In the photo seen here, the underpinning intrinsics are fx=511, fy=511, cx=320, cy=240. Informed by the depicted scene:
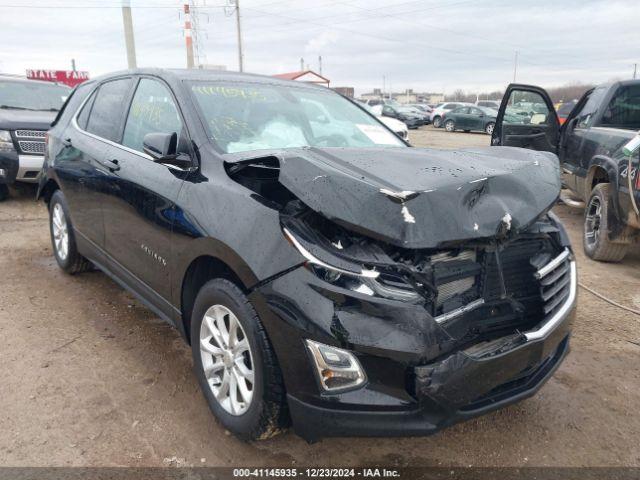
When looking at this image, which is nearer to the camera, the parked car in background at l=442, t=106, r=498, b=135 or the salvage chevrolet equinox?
the salvage chevrolet equinox

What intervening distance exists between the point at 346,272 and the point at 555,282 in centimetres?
115

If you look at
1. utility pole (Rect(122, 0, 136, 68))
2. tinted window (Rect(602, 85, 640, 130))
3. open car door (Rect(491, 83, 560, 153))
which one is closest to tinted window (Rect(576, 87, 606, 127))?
tinted window (Rect(602, 85, 640, 130))

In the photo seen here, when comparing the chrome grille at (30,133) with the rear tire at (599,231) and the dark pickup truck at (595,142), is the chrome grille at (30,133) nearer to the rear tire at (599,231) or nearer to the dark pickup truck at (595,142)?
the dark pickup truck at (595,142)

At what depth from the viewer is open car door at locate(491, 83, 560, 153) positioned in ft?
19.5

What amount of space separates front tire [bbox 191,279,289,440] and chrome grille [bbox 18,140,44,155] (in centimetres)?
606

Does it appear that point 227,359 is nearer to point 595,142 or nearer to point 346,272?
point 346,272

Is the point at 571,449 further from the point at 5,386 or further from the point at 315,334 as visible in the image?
the point at 5,386

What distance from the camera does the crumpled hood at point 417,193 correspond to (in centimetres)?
199

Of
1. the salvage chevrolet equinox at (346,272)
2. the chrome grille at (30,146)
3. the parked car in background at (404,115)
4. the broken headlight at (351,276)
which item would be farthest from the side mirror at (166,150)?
the parked car in background at (404,115)

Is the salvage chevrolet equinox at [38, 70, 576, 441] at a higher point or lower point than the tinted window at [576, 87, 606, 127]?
lower

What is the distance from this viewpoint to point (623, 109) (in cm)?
602

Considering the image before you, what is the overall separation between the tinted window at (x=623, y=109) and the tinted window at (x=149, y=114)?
5.18 metres

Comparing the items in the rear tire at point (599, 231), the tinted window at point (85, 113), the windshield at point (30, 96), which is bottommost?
the rear tire at point (599, 231)

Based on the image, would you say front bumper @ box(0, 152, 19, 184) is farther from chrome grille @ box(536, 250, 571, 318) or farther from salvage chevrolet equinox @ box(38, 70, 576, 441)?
chrome grille @ box(536, 250, 571, 318)
